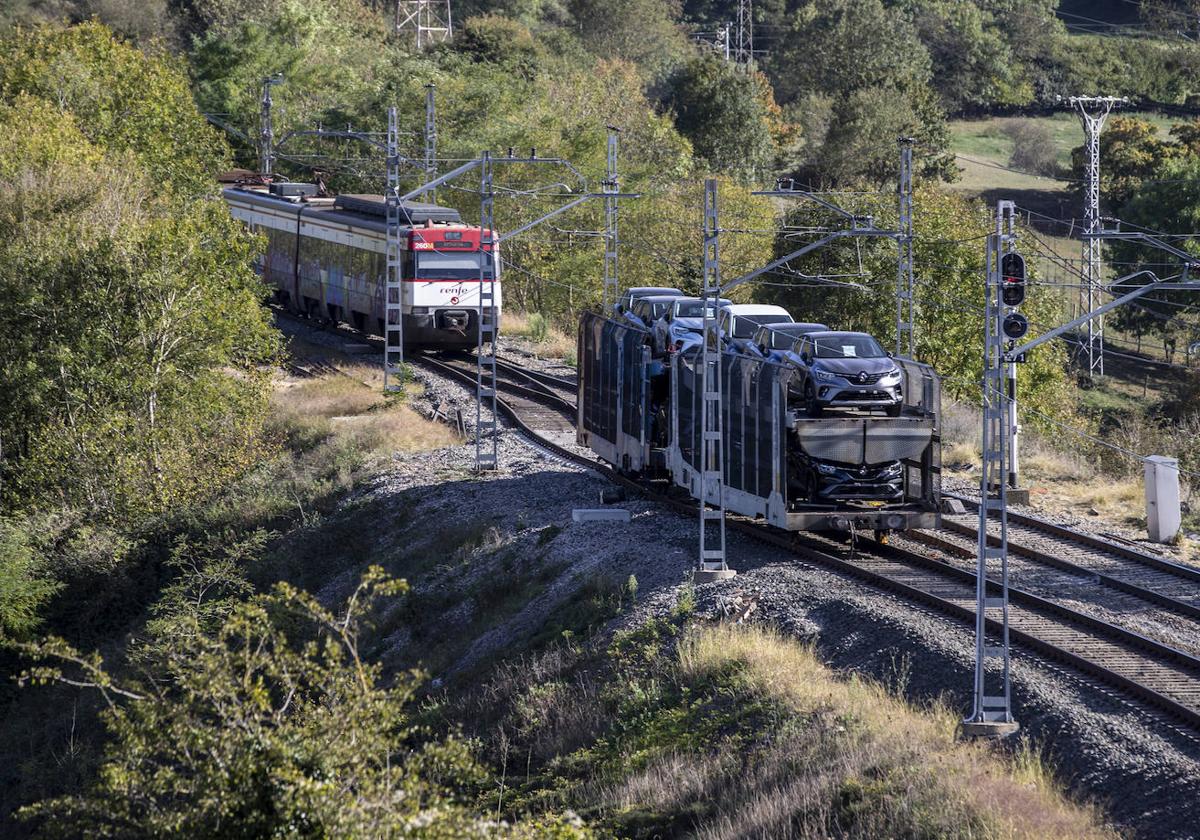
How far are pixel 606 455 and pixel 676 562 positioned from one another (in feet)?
21.3

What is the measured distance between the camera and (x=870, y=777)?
514 inches

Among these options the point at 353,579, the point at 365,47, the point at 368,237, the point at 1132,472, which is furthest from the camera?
the point at 365,47

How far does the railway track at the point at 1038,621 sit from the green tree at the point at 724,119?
63.5 metres

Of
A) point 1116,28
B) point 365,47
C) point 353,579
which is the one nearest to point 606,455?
point 353,579

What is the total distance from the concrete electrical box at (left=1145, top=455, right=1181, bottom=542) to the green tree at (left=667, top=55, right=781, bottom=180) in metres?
63.7

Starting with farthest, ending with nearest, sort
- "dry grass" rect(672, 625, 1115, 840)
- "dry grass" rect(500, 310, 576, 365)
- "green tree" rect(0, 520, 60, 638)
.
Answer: "dry grass" rect(500, 310, 576, 365) → "green tree" rect(0, 520, 60, 638) → "dry grass" rect(672, 625, 1115, 840)

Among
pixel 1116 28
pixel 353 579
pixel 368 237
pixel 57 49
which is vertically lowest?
pixel 353 579

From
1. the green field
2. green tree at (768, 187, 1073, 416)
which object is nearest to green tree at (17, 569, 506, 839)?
green tree at (768, 187, 1073, 416)

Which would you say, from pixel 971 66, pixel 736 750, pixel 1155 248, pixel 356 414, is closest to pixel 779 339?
pixel 736 750

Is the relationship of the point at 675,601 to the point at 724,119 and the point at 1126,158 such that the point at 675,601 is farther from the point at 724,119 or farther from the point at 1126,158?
the point at 724,119

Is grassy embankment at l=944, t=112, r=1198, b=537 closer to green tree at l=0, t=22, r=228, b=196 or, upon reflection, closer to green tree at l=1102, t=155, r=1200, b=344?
→ green tree at l=1102, t=155, r=1200, b=344

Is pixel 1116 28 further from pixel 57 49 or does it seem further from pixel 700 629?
pixel 700 629

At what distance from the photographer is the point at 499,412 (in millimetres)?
35250

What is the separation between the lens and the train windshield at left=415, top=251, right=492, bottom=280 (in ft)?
127
